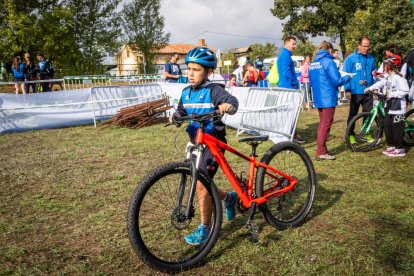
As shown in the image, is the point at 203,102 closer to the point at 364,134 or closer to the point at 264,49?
the point at 364,134

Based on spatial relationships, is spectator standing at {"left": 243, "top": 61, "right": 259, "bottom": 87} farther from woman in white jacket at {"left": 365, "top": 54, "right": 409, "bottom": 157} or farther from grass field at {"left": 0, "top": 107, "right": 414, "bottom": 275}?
woman in white jacket at {"left": 365, "top": 54, "right": 409, "bottom": 157}

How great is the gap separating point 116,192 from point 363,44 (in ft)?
18.1

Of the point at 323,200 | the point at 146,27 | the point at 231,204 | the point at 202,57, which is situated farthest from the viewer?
the point at 146,27

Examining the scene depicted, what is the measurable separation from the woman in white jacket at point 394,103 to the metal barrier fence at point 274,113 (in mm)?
1578

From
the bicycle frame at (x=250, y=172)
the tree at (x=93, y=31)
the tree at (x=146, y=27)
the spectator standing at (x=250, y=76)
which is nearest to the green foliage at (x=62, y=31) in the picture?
the tree at (x=93, y=31)

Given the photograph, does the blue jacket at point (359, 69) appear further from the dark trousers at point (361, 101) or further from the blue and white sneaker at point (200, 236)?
the blue and white sneaker at point (200, 236)

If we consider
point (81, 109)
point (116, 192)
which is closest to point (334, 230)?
point (116, 192)

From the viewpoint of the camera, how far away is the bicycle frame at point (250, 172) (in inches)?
109

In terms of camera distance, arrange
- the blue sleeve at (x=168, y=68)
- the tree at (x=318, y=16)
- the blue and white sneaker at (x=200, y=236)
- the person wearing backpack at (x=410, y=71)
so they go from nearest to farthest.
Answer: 1. the blue and white sneaker at (x=200, y=236)
2. the person wearing backpack at (x=410, y=71)
3. the blue sleeve at (x=168, y=68)
4. the tree at (x=318, y=16)

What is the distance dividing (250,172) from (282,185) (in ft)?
1.68

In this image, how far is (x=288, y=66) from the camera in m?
7.46

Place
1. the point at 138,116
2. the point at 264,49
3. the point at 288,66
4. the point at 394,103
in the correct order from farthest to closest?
1. the point at 264,49
2. the point at 138,116
3. the point at 288,66
4. the point at 394,103

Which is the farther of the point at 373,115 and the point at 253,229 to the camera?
the point at 373,115

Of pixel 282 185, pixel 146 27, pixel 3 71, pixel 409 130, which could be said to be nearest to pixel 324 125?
pixel 409 130
